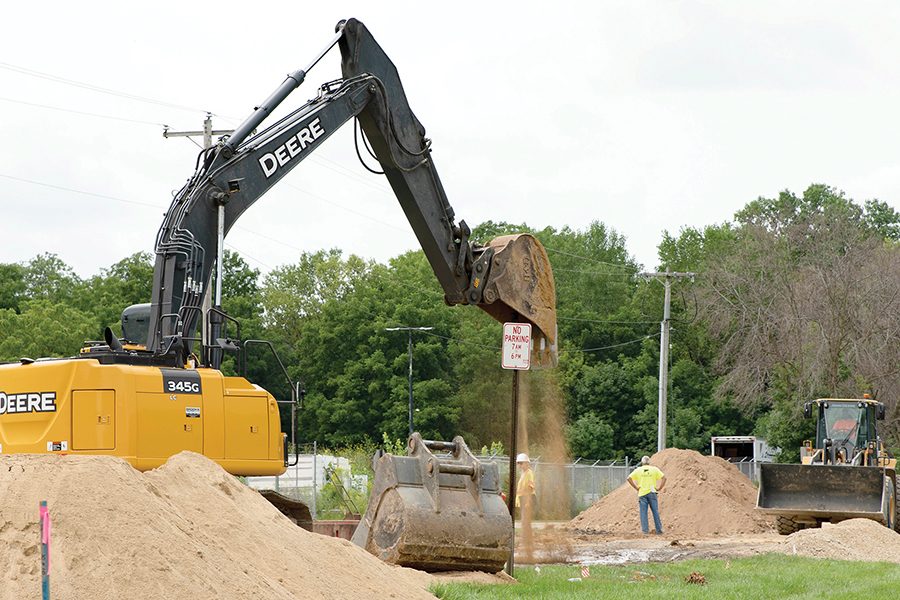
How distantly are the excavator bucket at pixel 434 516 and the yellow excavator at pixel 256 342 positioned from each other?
2 centimetres

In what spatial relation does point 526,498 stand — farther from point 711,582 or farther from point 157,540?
point 157,540

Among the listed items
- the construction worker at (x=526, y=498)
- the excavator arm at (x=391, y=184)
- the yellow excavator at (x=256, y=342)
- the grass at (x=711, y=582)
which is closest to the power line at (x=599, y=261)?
the construction worker at (x=526, y=498)

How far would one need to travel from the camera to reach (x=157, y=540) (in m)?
8.95

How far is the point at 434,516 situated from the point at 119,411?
4020mm

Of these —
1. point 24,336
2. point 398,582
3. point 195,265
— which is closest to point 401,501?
point 398,582

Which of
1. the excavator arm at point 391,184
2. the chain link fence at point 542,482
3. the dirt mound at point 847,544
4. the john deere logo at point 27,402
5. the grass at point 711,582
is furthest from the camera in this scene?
the chain link fence at point 542,482

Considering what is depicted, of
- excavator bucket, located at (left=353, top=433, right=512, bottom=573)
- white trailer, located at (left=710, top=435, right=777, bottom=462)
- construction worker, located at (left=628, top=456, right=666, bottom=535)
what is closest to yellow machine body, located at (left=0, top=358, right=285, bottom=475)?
excavator bucket, located at (left=353, top=433, right=512, bottom=573)

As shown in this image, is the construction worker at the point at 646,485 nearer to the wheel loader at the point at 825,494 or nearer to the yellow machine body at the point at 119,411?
the wheel loader at the point at 825,494

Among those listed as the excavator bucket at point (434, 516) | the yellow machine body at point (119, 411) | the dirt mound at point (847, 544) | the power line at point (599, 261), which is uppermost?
the power line at point (599, 261)

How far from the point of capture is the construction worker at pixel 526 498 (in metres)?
20.2

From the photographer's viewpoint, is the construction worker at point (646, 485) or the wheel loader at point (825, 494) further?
the construction worker at point (646, 485)

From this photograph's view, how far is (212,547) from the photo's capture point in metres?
9.57

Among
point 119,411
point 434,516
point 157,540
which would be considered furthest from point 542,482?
point 157,540

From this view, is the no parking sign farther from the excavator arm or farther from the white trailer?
the white trailer
